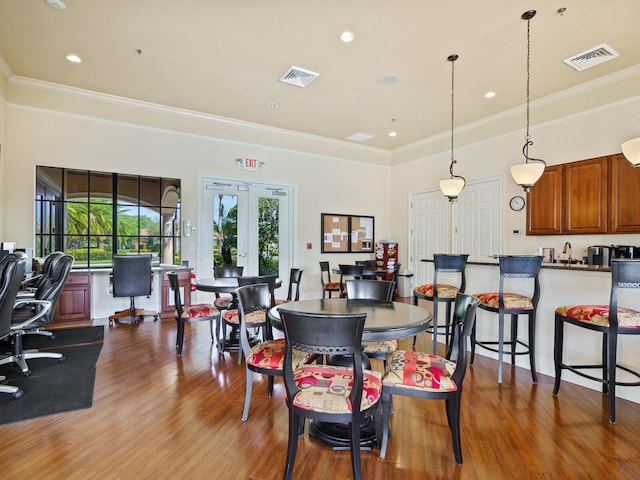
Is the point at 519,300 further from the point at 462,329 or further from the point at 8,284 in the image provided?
the point at 8,284

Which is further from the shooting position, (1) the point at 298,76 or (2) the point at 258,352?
(1) the point at 298,76

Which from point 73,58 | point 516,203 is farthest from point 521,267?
point 73,58

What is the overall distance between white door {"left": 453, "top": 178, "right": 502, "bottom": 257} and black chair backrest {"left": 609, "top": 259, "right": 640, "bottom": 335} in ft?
12.3

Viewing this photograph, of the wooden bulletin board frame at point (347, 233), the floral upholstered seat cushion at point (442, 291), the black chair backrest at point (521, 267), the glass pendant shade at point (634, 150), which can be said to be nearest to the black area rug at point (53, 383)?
the floral upholstered seat cushion at point (442, 291)

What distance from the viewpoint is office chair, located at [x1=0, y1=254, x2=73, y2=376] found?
3.23m

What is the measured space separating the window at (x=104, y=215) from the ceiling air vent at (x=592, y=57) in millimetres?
6104

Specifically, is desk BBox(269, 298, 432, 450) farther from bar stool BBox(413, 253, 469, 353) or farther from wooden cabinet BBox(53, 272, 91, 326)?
wooden cabinet BBox(53, 272, 91, 326)

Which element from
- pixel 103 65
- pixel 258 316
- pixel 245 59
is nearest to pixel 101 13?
pixel 103 65

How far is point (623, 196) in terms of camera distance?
179 inches

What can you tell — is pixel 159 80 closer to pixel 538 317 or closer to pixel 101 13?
pixel 101 13

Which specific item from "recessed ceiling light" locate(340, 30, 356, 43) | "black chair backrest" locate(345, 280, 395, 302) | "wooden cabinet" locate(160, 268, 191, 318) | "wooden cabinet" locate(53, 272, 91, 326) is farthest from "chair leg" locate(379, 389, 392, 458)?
A: "wooden cabinet" locate(53, 272, 91, 326)

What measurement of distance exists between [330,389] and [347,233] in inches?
251

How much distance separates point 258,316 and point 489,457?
90.3 inches

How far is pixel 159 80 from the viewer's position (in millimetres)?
4871
